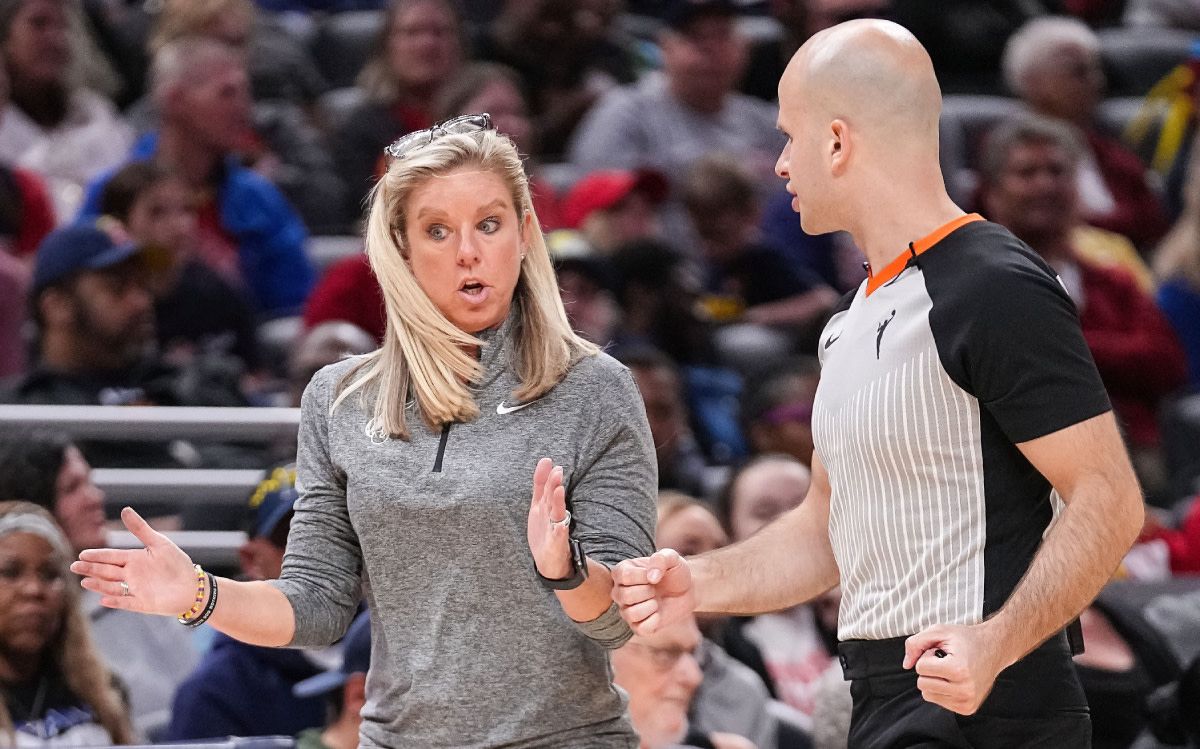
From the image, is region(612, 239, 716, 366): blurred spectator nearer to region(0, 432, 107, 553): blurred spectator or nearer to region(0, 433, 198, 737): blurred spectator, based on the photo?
region(0, 433, 198, 737): blurred spectator

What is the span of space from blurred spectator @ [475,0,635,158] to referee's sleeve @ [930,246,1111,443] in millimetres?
5087

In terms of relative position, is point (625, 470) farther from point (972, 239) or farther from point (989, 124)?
point (989, 124)

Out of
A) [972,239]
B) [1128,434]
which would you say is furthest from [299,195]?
[972,239]

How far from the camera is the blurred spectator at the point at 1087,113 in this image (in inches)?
302

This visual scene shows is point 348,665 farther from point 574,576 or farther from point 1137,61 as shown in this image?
point 1137,61

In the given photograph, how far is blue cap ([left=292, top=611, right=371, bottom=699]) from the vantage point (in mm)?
4180

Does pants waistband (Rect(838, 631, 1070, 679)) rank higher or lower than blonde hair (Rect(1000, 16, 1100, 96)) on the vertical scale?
higher

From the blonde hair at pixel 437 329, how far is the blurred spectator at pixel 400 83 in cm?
408

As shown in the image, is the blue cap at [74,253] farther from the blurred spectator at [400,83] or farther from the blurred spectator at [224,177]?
the blurred spectator at [400,83]

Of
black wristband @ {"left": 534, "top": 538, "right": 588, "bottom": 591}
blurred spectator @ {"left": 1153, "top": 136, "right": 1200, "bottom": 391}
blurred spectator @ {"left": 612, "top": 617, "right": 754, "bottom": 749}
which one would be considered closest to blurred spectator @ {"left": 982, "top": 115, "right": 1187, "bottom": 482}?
blurred spectator @ {"left": 1153, "top": 136, "right": 1200, "bottom": 391}

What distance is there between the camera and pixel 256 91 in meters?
7.44

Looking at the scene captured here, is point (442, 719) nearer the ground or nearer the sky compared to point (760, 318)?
nearer the sky

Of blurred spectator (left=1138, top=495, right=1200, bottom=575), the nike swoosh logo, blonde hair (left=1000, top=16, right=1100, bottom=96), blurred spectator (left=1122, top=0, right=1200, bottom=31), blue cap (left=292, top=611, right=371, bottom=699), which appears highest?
the nike swoosh logo

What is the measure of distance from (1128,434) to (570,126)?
2495 millimetres
